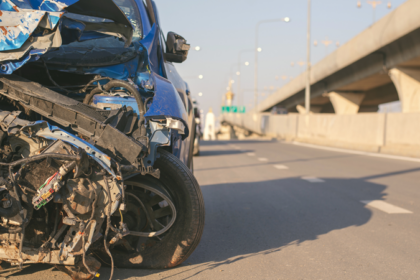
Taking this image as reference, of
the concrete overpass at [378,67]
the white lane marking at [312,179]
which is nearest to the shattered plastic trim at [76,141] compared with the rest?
the white lane marking at [312,179]

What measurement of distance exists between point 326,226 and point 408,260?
1.45 meters

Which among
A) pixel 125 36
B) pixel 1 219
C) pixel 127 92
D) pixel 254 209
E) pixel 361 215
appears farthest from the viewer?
pixel 254 209

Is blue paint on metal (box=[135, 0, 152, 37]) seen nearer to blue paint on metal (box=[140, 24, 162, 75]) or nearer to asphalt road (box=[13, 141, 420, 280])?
blue paint on metal (box=[140, 24, 162, 75])

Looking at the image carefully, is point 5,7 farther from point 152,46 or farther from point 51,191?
point 152,46

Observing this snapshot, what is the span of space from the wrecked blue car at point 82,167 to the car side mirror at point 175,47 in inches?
44.7

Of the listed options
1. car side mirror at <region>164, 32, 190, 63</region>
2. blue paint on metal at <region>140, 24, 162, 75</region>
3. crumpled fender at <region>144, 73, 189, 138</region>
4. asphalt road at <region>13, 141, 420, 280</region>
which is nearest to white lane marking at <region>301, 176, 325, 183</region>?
asphalt road at <region>13, 141, 420, 280</region>

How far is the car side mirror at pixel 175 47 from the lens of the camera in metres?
5.30

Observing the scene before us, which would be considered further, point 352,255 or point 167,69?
point 167,69

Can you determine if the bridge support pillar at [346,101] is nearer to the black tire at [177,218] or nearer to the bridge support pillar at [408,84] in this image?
the bridge support pillar at [408,84]

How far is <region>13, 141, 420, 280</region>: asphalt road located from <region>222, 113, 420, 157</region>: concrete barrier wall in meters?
7.31

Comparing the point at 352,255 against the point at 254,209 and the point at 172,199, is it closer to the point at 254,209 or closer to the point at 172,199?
the point at 172,199

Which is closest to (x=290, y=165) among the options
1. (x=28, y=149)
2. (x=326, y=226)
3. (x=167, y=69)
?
(x=326, y=226)

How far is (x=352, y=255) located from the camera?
14.1ft

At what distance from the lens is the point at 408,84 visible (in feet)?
95.1
